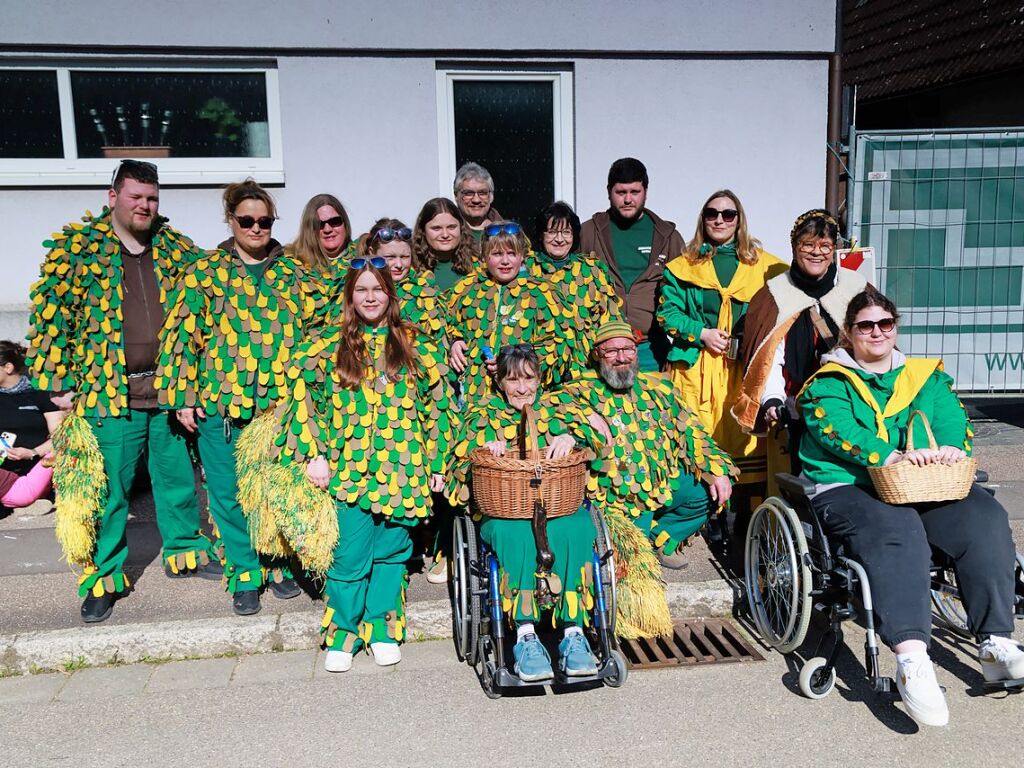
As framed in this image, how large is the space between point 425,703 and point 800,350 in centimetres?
246

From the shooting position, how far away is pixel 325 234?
446 cm

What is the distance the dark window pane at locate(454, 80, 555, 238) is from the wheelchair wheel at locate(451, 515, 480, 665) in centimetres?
372

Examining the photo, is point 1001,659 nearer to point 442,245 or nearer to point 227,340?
point 442,245

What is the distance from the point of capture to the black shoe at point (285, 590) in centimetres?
423

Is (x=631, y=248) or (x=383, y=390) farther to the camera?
(x=631, y=248)

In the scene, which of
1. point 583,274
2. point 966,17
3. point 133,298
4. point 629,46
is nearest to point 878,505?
point 583,274

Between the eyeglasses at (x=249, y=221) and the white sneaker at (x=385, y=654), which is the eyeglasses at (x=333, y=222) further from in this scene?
the white sneaker at (x=385, y=654)

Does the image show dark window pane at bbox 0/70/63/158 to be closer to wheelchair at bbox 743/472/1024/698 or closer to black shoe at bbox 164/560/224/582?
black shoe at bbox 164/560/224/582

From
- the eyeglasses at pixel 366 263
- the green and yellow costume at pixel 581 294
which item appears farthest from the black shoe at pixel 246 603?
the green and yellow costume at pixel 581 294

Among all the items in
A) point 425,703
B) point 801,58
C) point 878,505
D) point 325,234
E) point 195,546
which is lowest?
point 425,703

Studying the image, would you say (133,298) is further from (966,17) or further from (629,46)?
(966,17)

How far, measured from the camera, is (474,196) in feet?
16.0

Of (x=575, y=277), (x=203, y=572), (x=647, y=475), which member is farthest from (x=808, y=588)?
(x=203, y=572)

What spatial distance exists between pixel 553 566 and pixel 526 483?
40 cm
